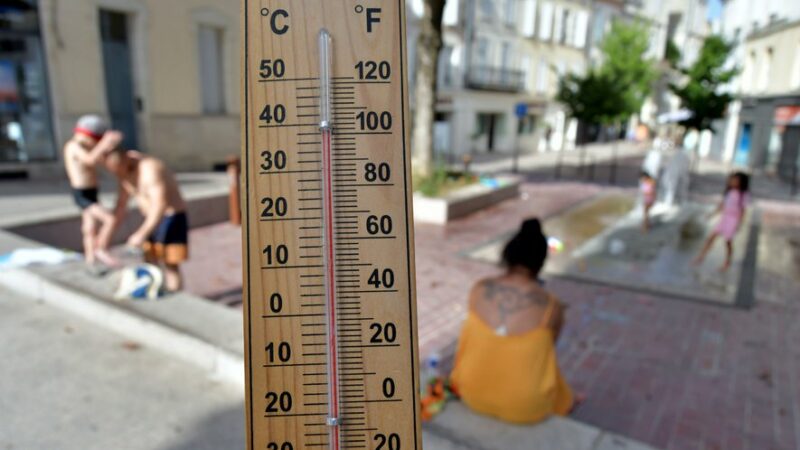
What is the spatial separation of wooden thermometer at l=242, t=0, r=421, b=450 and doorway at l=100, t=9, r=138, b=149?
14798 mm

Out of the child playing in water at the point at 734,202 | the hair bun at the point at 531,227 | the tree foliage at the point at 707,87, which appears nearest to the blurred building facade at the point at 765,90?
the tree foliage at the point at 707,87

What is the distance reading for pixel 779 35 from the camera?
23.8 m

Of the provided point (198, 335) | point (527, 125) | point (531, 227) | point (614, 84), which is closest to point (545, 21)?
point (527, 125)

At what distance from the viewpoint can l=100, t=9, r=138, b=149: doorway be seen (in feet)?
45.3

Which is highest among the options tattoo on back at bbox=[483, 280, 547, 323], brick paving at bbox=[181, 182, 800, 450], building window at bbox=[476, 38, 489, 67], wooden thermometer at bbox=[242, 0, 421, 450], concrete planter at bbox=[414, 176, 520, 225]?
building window at bbox=[476, 38, 489, 67]

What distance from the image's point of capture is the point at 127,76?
14312 mm

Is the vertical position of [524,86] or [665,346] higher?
[524,86]

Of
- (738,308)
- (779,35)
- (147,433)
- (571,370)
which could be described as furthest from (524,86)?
(147,433)

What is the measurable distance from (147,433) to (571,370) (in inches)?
142

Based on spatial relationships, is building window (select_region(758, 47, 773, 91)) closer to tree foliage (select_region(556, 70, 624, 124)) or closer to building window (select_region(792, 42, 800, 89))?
building window (select_region(792, 42, 800, 89))

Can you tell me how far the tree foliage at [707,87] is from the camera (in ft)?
62.4

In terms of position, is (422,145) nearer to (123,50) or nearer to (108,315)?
(123,50)

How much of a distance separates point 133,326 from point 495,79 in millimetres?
29742

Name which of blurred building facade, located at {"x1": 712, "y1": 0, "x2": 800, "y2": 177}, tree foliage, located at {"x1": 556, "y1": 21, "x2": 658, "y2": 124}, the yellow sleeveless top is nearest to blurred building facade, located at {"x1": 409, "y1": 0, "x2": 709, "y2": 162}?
tree foliage, located at {"x1": 556, "y1": 21, "x2": 658, "y2": 124}
